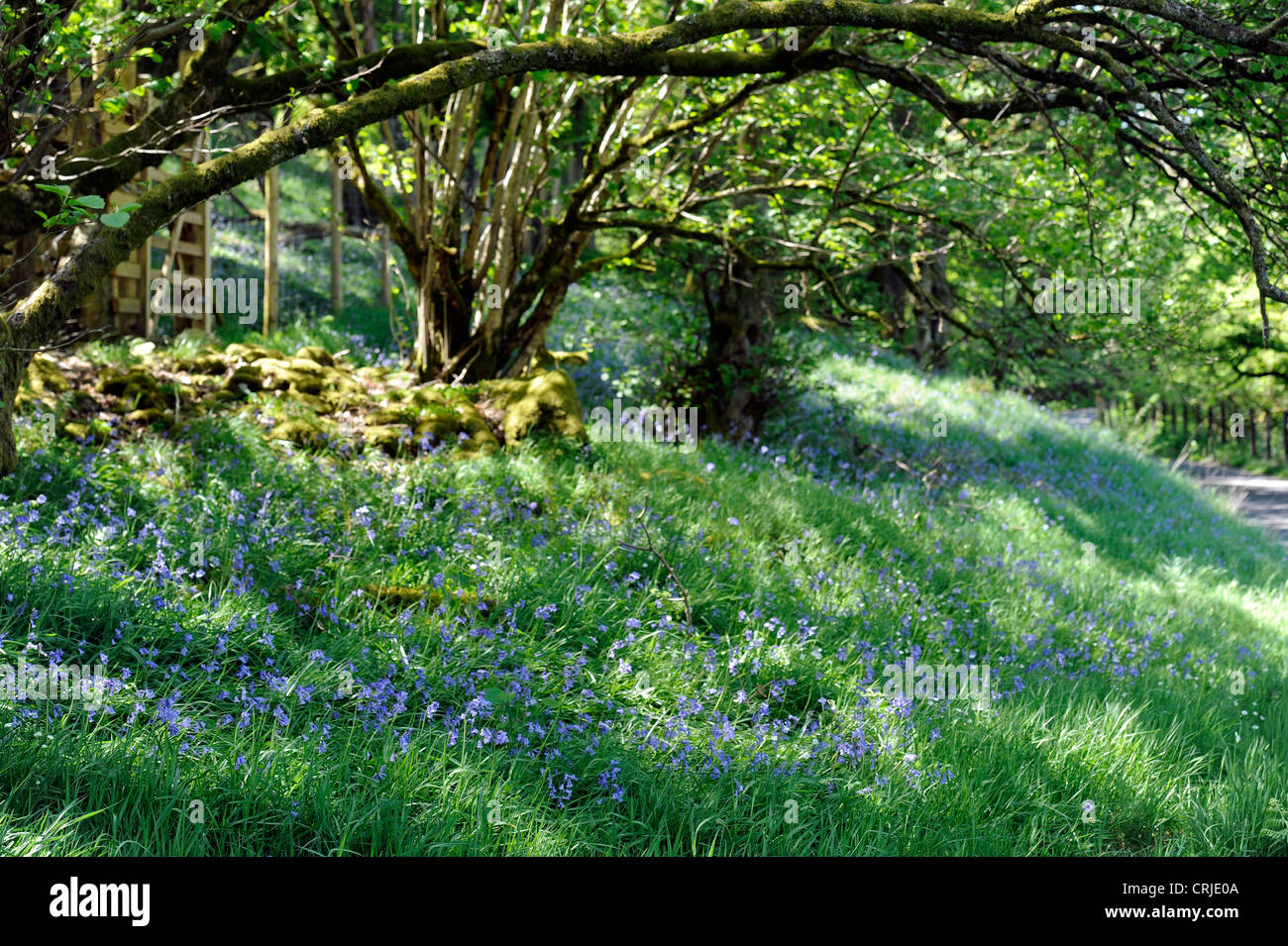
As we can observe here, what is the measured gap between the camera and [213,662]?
399 centimetres

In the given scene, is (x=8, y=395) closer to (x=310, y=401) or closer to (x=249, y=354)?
(x=310, y=401)

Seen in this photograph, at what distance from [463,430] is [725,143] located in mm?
5179

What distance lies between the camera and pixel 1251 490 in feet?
69.4

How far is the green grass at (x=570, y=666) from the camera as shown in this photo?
134 inches

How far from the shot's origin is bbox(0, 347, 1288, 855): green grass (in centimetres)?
339

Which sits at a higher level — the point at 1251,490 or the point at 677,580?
the point at 677,580

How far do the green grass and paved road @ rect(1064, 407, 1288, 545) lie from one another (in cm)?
925

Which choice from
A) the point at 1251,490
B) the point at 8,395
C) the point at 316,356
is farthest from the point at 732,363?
the point at 1251,490

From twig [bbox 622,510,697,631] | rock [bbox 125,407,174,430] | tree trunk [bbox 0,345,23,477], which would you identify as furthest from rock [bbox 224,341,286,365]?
twig [bbox 622,510,697,631]

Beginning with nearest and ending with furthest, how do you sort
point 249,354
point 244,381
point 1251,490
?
point 244,381 < point 249,354 < point 1251,490

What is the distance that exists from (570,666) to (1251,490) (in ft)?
70.8

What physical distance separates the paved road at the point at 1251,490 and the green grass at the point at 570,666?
9247 mm

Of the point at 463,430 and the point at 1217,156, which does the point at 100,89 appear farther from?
the point at 1217,156
